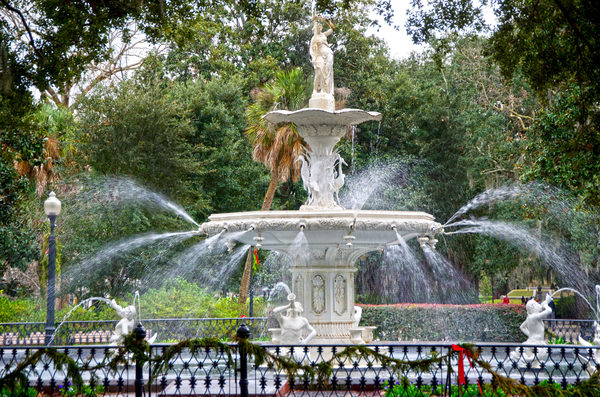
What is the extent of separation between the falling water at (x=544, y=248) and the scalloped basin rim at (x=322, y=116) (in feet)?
40.1

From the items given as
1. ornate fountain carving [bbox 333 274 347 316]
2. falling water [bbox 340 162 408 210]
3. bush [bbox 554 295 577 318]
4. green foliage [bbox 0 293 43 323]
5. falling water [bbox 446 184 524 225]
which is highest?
falling water [bbox 340 162 408 210]

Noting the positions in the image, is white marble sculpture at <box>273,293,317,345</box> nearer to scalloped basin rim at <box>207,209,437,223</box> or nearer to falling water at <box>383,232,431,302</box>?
scalloped basin rim at <box>207,209,437,223</box>

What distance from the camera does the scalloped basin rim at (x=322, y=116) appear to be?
39.1 feet

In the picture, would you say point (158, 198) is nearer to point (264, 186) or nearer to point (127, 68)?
point (264, 186)

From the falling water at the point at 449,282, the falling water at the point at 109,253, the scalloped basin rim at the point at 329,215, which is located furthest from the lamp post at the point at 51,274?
the falling water at the point at 449,282

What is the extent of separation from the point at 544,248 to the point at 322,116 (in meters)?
14.9

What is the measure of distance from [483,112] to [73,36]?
63.9 ft

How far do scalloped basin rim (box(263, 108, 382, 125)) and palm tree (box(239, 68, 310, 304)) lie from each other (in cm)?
994

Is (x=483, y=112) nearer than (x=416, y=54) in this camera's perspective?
Yes

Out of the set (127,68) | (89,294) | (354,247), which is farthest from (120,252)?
(354,247)

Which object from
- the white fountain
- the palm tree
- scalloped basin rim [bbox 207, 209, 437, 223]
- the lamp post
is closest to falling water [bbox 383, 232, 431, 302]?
the palm tree

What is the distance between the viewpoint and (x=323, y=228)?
35.4 ft

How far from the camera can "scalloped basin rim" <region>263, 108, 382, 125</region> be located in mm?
11922

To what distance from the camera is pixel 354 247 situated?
11984mm
